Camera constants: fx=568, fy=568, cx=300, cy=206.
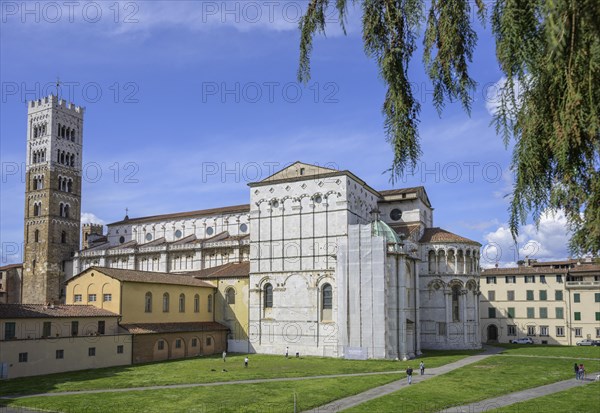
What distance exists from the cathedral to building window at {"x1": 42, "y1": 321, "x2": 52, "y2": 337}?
32.1ft

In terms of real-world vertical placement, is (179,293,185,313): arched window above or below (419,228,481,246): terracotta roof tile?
below

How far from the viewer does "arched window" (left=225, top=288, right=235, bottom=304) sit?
61.3 meters

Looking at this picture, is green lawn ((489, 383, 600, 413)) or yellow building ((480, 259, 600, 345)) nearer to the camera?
green lawn ((489, 383, 600, 413))

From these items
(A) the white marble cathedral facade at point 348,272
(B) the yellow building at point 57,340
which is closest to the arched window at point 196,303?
(A) the white marble cathedral facade at point 348,272

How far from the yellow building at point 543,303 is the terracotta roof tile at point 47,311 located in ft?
169

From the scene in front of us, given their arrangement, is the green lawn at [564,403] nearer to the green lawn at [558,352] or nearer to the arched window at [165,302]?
the green lawn at [558,352]

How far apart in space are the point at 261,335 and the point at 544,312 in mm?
39236

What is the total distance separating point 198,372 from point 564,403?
81.5ft

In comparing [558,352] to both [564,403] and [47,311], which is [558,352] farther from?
[47,311]

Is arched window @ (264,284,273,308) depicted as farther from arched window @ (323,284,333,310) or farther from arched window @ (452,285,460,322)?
arched window @ (452,285,460,322)

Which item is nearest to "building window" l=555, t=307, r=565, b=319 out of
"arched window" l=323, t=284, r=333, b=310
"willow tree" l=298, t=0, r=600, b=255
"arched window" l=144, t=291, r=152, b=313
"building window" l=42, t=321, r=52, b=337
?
"arched window" l=323, t=284, r=333, b=310

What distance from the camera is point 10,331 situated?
4047 cm

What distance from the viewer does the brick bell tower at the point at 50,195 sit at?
80.2 m

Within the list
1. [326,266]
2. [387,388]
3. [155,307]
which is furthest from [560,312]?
[155,307]
